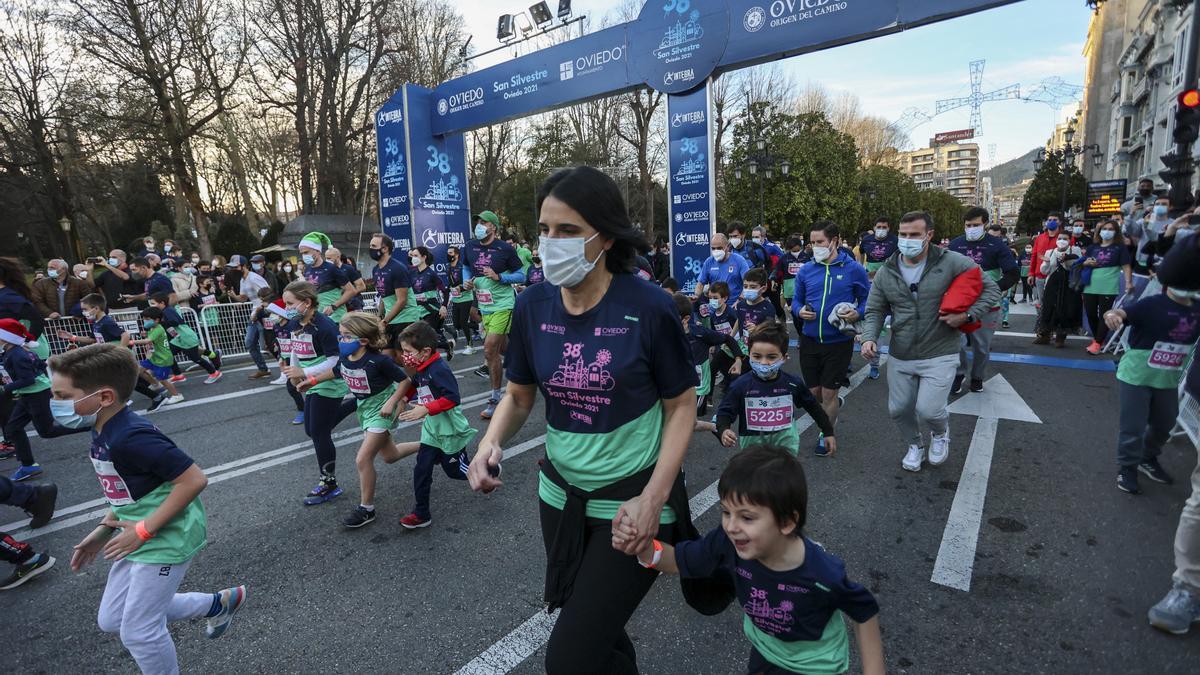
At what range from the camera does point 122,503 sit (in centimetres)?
257

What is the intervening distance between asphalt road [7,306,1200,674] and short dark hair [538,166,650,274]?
1939 millimetres

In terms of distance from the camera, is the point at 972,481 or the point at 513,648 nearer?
the point at 513,648

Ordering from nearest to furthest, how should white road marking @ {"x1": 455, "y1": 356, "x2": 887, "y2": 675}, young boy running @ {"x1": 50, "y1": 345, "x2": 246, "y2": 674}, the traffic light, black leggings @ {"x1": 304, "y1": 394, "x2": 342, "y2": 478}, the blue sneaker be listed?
1. young boy running @ {"x1": 50, "y1": 345, "x2": 246, "y2": 674}
2. white road marking @ {"x1": 455, "y1": 356, "x2": 887, "y2": 675}
3. black leggings @ {"x1": 304, "y1": 394, "x2": 342, "y2": 478}
4. the blue sneaker
5. the traffic light

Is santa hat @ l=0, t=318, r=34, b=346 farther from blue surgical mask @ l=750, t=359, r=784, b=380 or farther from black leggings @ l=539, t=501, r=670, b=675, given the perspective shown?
blue surgical mask @ l=750, t=359, r=784, b=380

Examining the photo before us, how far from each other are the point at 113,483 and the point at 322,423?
6.48ft

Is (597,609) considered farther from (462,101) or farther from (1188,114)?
(462,101)

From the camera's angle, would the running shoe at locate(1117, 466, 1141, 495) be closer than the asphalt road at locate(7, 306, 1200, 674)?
No

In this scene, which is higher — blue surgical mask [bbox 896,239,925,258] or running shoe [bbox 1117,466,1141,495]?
blue surgical mask [bbox 896,239,925,258]

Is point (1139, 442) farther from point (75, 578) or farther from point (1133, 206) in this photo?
point (1133, 206)

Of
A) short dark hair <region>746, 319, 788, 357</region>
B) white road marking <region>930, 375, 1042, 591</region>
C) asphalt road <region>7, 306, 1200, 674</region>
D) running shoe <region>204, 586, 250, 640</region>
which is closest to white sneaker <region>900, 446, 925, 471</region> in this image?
asphalt road <region>7, 306, 1200, 674</region>

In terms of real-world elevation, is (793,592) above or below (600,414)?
below

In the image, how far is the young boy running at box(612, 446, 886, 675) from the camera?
1.75 m

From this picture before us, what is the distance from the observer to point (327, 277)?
7648 mm

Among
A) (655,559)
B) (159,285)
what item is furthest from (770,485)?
(159,285)
